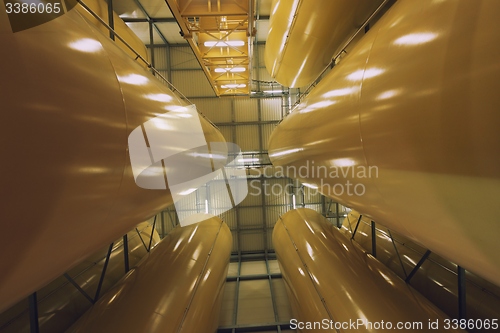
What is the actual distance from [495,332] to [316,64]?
221 inches

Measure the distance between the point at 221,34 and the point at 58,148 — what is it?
7892 mm

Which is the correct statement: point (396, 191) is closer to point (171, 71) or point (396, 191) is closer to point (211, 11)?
point (211, 11)

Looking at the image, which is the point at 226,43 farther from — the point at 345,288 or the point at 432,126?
the point at 432,126

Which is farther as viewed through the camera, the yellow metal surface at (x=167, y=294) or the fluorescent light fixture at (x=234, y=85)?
the fluorescent light fixture at (x=234, y=85)

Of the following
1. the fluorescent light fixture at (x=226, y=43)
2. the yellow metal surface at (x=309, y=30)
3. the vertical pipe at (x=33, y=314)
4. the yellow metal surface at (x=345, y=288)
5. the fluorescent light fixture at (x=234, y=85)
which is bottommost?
the yellow metal surface at (x=345, y=288)

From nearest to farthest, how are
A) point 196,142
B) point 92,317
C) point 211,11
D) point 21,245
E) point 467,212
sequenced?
point 21,245
point 467,212
point 92,317
point 196,142
point 211,11

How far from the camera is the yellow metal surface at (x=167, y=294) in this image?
3.27 m

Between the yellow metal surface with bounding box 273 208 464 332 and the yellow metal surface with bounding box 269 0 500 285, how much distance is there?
161 centimetres

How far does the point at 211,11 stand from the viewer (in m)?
5.67

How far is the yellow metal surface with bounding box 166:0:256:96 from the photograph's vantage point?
18.3 ft

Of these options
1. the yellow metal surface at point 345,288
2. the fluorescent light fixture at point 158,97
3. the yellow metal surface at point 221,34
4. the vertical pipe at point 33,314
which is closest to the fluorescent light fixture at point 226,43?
the yellow metal surface at point 221,34

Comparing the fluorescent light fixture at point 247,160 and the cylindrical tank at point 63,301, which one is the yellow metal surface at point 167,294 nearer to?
the cylindrical tank at point 63,301

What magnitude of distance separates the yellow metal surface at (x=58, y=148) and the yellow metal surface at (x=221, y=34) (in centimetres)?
409

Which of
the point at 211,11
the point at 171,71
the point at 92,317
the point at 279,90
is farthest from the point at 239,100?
the point at 92,317
